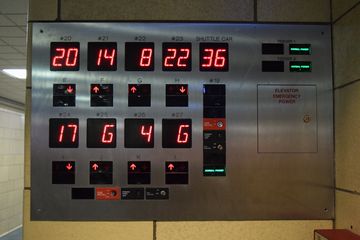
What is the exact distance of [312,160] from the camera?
1977mm

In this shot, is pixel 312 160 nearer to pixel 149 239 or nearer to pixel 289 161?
pixel 289 161

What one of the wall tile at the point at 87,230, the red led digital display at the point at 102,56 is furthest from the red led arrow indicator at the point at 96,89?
the wall tile at the point at 87,230

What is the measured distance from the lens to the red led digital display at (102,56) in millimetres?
1994

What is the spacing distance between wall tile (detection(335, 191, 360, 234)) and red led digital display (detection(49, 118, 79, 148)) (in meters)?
1.45

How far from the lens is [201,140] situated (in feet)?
6.45

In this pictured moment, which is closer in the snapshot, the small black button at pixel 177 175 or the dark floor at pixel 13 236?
the small black button at pixel 177 175

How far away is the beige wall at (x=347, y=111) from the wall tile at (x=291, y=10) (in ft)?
0.28

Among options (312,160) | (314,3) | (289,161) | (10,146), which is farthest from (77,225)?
(10,146)

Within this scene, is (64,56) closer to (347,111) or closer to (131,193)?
(131,193)

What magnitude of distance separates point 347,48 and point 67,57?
150 cm

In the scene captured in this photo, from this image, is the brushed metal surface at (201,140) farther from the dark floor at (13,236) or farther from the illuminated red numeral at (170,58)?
the dark floor at (13,236)

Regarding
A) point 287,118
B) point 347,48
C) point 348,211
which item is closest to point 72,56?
point 287,118

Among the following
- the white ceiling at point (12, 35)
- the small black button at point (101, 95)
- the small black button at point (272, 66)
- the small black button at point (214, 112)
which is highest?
the white ceiling at point (12, 35)

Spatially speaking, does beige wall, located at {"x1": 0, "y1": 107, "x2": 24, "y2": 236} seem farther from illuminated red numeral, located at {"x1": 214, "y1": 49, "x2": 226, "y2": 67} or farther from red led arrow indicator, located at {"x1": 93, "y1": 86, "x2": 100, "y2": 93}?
illuminated red numeral, located at {"x1": 214, "y1": 49, "x2": 226, "y2": 67}
